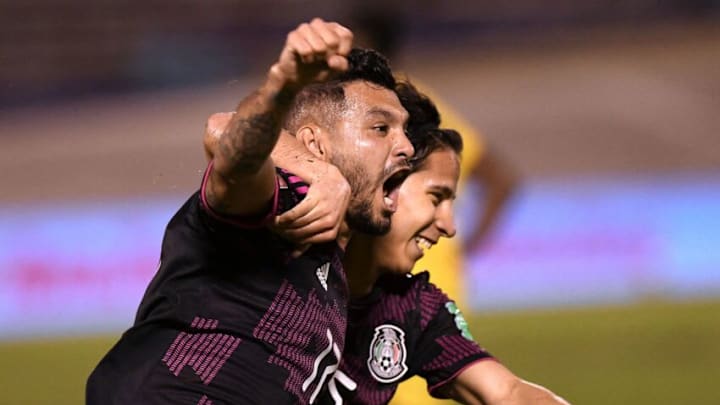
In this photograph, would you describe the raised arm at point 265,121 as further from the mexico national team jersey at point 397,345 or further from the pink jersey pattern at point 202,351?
the mexico national team jersey at point 397,345

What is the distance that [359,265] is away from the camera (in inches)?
145

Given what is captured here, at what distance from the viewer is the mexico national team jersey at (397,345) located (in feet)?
12.3

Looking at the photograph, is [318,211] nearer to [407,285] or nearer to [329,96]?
[329,96]

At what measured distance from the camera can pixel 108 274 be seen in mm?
9836

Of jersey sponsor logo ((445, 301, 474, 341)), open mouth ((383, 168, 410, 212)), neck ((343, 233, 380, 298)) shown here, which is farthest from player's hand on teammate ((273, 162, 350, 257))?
jersey sponsor logo ((445, 301, 474, 341))

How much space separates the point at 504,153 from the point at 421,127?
9195mm

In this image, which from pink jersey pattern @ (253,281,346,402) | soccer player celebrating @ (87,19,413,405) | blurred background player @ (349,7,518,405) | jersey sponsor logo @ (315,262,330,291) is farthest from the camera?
blurred background player @ (349,7,518,405)

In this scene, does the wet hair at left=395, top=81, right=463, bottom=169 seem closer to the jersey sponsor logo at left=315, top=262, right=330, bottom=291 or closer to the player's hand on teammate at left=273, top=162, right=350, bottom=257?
the jersey sponsor logo at left=315, top=262, right=330, bottom=291

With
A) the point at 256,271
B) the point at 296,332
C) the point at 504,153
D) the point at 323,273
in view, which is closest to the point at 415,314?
the point at 323,273

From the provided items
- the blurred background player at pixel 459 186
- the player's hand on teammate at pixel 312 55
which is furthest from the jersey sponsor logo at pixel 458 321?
the player's hand on teammate at pixel 312 55

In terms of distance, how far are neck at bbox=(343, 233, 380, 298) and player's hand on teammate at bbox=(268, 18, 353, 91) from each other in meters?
1.16

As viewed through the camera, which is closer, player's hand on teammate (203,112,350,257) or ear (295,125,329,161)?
player's hand on teammate (203,112,350,257)

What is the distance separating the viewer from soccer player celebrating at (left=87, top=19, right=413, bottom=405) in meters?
2.66

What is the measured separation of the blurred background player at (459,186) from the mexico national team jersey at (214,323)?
194 cm
